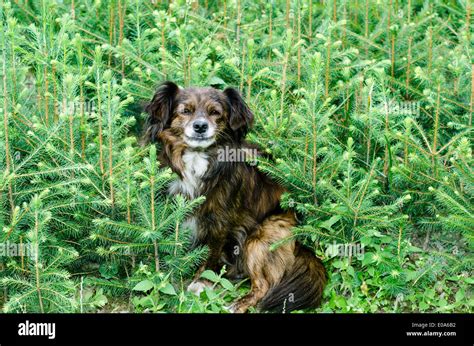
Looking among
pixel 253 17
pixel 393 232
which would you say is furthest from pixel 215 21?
pixel 393 232

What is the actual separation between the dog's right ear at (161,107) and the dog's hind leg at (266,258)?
3.57 feet

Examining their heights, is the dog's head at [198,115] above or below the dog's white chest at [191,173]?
above

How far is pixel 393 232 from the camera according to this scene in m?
6.00

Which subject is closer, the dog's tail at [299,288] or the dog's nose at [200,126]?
the dog's tail at [299,288]

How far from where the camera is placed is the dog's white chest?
5930 millimetres

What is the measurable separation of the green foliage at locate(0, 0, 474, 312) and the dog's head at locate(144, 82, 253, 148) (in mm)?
165

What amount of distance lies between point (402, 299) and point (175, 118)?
6.92ft

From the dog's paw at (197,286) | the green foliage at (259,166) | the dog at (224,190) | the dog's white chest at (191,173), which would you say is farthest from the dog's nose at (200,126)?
the dog's paw at (197,286)

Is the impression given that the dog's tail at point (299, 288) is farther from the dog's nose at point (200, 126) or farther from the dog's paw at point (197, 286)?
the dog's nose at point (200, 126)

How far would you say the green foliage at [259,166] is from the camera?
5496mm

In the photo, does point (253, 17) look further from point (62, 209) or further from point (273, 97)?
point (62, 209)

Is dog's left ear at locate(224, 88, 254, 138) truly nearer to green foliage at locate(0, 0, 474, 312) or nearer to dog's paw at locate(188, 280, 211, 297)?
green foliage at locate(0, 0, 474, 312)

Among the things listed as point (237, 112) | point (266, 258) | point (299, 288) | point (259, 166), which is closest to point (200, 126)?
point (237, 112)

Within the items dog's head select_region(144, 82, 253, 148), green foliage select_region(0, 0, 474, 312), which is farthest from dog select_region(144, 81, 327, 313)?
green foliage select_region(0, 0, 474, 312)
